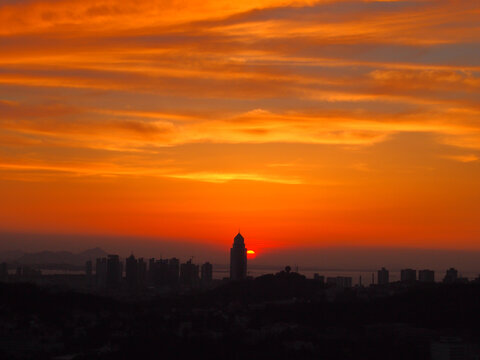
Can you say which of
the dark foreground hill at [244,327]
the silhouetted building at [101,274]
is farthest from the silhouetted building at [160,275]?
the dark foreground hill at [244,327]

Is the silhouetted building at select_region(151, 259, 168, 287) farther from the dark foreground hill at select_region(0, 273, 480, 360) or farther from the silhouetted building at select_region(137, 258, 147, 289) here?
the dark foreground hill at select_region(0, 273, 480, 360)

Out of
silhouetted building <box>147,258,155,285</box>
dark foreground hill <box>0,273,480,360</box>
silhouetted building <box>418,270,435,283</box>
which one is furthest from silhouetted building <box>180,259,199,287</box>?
dark foreground hill <box>0,273,480,360</box>

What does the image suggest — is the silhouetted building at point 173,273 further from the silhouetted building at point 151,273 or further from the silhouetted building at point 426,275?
the silhouetted building at point 426,275

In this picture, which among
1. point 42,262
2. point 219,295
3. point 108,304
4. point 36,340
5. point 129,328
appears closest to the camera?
point 36,340

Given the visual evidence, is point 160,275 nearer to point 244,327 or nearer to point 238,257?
point 238,257

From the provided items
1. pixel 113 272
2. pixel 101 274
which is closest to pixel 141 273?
pixel 113 272

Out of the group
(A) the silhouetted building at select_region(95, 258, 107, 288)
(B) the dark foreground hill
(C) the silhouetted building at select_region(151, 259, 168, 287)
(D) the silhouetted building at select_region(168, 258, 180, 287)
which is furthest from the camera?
(A) the silhouetted building at select_region(95, 258, 107, 288)

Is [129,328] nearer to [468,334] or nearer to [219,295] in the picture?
[468,334]

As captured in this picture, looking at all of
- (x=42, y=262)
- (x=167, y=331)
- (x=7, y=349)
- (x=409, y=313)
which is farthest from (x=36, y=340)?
(x=42, y=262)
